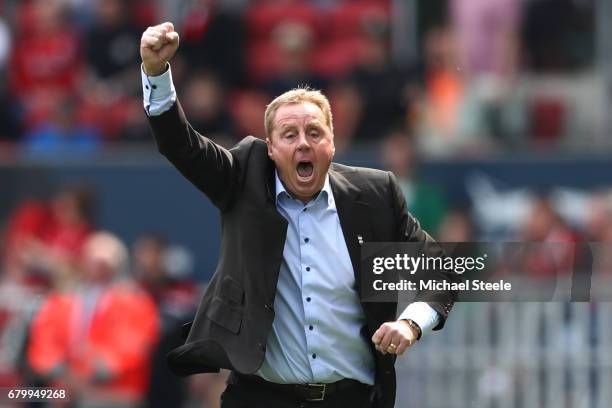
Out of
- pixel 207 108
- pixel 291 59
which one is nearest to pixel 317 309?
pixel 207 108

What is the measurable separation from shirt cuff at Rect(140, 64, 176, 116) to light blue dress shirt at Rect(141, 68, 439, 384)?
2.45 ft

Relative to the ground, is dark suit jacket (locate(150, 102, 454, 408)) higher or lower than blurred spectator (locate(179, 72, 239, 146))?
lower

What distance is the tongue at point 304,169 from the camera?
23.0ft

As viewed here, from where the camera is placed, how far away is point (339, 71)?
15.2 meters

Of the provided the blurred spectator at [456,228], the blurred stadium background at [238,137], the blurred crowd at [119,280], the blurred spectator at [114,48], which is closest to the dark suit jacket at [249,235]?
the blurred crowd at [119,280]

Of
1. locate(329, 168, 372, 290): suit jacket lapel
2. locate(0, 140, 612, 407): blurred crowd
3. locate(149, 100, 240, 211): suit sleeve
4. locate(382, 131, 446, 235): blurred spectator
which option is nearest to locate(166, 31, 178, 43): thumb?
locate(149, 100, 240, 211): suit sleeve

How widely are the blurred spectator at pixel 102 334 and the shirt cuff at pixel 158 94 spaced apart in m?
5.90

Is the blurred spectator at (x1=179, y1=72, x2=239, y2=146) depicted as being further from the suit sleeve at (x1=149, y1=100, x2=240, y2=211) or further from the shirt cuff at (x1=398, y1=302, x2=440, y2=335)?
the shirt cuff at (x1=398, y1=302, x2=440, y2=335)

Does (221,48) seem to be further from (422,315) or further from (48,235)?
(422,315)

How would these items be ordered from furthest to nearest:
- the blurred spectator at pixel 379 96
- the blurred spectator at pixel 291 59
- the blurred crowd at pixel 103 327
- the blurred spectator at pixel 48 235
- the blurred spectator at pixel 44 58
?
the blurred spectator at pixel 44 58 < the blurred spectator at pixel 291 59 < the blurred spectator at pixel 379 96 < the blurred spectator at pixel 48 235 < the blurred crowd at pixel 103 327

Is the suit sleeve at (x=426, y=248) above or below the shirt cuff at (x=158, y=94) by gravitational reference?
below

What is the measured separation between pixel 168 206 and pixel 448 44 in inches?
121

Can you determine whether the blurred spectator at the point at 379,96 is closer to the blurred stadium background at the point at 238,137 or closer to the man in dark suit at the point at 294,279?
the blurred stadium background at the point at 238,137

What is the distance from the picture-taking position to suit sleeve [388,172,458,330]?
6.98 metres
